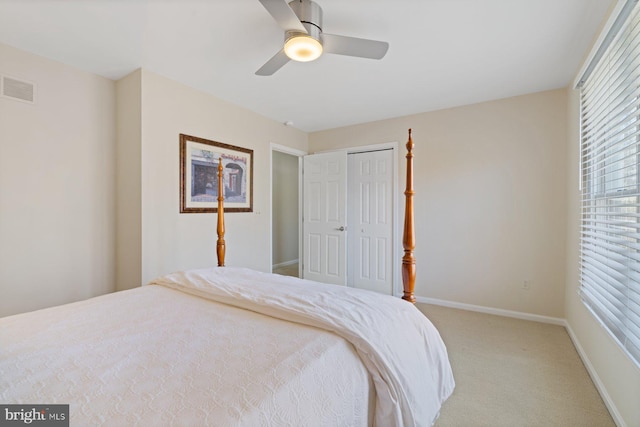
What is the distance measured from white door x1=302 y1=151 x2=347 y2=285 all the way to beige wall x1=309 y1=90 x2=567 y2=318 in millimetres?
959

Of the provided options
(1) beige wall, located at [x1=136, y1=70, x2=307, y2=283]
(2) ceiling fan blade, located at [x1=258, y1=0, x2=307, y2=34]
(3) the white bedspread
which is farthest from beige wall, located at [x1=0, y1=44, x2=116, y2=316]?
(2) ceiling fan blade, located at [x1=258, y1=0, x2=307, y2=34]

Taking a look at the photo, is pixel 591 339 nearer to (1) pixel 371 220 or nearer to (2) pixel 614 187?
(2) pixel 614 187

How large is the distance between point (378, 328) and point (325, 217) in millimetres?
3164

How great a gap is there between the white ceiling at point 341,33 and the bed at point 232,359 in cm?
180

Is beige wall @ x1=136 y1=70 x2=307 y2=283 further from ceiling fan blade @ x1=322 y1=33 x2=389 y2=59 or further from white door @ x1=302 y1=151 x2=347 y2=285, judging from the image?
ceiling fan blade @ x1=322 y1=33 x2=389 y2=59

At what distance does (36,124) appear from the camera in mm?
2365

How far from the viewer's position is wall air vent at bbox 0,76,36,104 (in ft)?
7.27

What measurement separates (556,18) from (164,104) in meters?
3.23

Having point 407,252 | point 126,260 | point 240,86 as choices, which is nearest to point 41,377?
point 407,252

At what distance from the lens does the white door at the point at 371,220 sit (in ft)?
13.3

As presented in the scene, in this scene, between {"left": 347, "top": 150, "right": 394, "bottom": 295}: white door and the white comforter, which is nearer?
the white comforter

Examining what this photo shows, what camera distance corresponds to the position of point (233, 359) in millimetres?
1023

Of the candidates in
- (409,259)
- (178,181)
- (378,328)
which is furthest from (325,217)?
(378,328)

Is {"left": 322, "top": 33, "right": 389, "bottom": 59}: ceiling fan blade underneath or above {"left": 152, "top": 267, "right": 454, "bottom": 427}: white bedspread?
above
